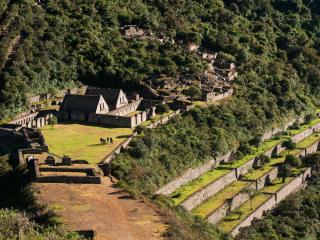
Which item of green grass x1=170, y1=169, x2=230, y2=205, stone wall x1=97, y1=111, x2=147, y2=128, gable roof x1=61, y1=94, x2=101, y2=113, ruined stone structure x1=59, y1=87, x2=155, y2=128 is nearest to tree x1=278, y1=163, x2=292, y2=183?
green grass x1=170, y1=169, x2=230, y2=205

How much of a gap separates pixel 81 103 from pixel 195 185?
43.0 feet

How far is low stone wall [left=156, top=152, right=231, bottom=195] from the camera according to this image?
5092 cm

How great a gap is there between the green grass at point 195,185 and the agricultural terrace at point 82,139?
564 centimetres

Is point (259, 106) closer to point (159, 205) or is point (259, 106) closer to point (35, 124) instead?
point (35, 124)

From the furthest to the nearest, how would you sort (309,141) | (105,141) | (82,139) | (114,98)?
(309,141) < (114,98) < (82,139) < (105,141)

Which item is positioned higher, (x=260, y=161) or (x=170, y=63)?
(x=170, y=63)

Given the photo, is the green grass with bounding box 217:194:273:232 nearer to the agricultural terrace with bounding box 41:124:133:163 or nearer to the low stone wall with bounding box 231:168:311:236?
the low stone wall with bounding box 231:168:311:236

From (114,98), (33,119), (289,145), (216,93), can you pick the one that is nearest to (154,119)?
(114,98)

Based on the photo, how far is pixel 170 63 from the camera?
2963 inches

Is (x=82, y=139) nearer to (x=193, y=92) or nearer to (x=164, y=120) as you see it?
(x=164, y=120)

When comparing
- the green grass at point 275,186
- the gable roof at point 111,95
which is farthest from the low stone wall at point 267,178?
the gable roof at point 111,95

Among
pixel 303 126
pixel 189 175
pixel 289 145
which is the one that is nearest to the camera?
pixel 189 175

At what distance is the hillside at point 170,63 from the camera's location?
55.2 metres

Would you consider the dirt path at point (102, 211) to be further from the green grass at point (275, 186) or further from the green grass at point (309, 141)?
the green grass at point (309, 141)
